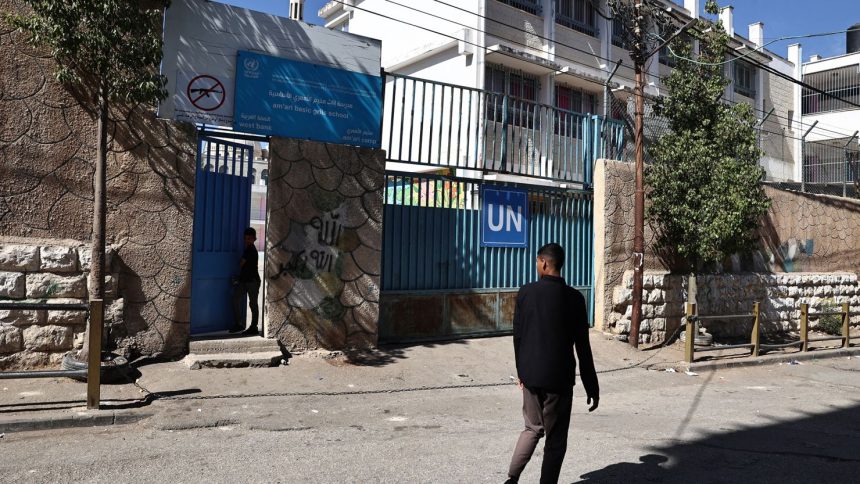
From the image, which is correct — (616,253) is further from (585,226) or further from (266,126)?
(266,126)

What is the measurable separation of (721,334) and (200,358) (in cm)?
1043

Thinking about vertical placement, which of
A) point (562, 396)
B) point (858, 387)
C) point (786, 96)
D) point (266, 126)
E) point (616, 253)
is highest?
point (786, 96)

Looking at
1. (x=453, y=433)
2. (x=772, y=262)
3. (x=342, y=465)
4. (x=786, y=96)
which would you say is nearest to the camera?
(x=342, y=465)

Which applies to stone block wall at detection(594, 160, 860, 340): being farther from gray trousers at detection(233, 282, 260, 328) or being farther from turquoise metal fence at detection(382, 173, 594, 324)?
gray trousers at detection(233, 282, 260, 328)

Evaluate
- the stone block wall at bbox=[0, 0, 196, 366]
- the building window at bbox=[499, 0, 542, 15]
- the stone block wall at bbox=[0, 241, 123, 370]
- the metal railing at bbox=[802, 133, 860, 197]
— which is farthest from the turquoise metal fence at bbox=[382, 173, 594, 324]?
the building window at bbox=[499, 0, 542, 15]

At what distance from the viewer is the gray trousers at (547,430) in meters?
3.93

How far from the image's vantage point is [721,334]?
13312 mm

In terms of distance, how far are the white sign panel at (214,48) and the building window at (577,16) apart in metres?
13.8

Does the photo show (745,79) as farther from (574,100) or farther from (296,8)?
(296,8)

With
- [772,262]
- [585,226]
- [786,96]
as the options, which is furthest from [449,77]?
[786,96]

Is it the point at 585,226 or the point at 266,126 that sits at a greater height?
the point at 266,126

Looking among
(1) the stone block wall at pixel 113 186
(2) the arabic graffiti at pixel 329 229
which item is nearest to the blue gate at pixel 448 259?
(2) the arabic graffiti at pixel 329 229

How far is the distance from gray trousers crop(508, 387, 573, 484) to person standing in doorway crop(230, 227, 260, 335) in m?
5.31

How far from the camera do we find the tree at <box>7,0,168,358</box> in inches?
249
